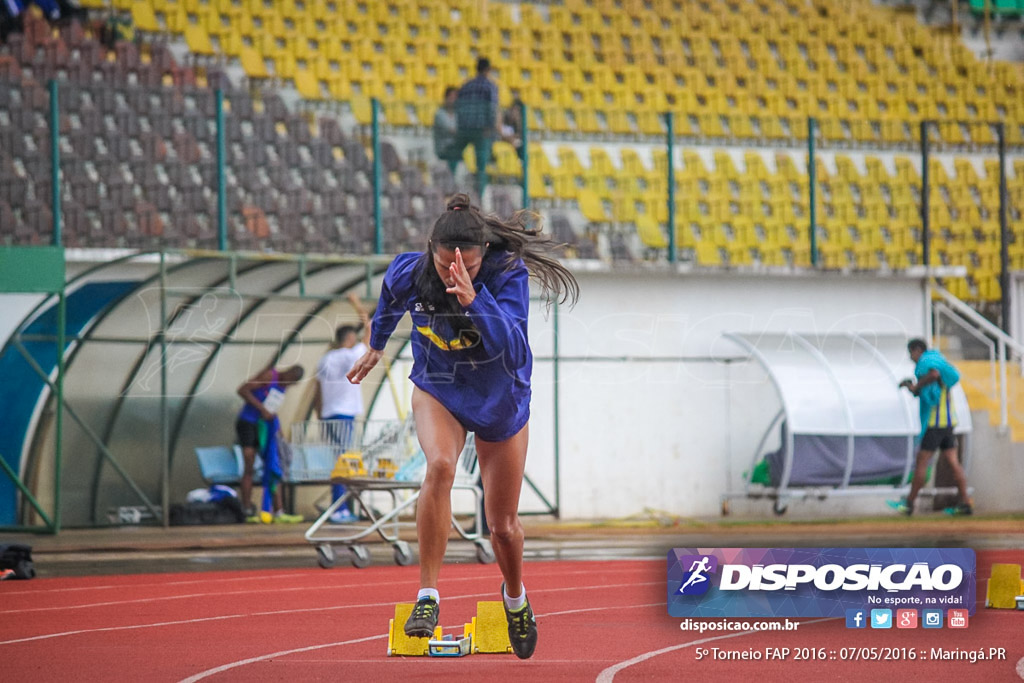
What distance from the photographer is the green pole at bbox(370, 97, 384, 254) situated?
60.6ft

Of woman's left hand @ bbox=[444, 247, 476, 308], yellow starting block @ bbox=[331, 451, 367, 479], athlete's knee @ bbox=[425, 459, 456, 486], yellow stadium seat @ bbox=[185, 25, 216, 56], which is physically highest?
yellow stadium seat @ bbox=[185, 25, 216, 56]

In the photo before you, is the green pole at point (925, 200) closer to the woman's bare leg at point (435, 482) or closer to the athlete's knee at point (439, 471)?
the woman's bare leg at point (435, 482)

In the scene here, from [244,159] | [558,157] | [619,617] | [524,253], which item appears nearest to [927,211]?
[558,157]

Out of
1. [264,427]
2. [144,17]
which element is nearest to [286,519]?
[264,427]

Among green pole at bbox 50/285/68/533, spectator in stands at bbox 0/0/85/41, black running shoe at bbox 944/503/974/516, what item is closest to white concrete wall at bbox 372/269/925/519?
black running shoe at bbox 944/503/974/516

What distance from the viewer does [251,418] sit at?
55.4ft

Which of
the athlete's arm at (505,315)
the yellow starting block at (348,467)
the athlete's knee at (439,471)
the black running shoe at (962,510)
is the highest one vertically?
the athlete's arm at (505,315)

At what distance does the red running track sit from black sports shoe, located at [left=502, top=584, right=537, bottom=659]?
0.28 feet

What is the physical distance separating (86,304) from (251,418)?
2275mm

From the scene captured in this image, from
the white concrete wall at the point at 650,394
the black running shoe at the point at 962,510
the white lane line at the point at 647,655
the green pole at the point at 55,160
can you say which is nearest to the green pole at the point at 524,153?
the white concrete wall at the point at 650,394

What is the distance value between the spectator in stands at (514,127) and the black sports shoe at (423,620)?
1355 centimetres

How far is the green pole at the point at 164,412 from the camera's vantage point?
15.7m

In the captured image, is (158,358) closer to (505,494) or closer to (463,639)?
(463,639)

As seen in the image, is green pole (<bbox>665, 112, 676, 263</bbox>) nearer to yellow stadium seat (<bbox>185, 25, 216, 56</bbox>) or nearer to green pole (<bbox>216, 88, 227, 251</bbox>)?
green pole (<bbox>216, 88, 227, 251</bbox>)
